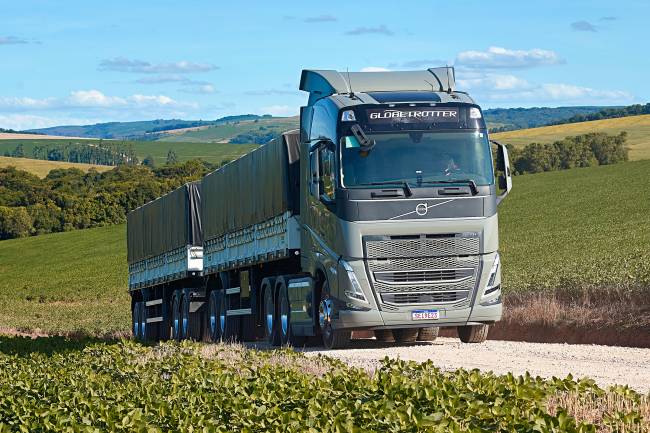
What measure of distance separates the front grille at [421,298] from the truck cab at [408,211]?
15mm

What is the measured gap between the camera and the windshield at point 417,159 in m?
17.9

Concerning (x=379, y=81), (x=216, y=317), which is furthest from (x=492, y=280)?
(x=216, y=317)

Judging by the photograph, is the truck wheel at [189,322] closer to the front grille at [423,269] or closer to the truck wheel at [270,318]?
the truck wheel at [270,318]

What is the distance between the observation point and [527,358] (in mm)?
16719

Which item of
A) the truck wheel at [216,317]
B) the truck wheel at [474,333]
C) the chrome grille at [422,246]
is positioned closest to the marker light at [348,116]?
the chrome grille at [422,246]

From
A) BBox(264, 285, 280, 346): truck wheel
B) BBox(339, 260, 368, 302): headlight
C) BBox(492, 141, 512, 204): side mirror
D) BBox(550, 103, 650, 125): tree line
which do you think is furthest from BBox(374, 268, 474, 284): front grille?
BBox(550, 103, 650, 125): tree line

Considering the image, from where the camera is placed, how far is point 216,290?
84.7 feet

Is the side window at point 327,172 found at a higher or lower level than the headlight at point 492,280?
higher

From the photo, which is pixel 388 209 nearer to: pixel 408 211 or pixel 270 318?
pixel 408 211

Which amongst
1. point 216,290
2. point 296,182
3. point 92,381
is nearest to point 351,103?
point 296,182

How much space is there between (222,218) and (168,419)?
49.3 ft

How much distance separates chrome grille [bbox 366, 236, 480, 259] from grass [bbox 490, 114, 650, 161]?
94.0 meters

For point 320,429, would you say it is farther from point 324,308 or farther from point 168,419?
point 324,308

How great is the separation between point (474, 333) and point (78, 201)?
9625 centimetres
